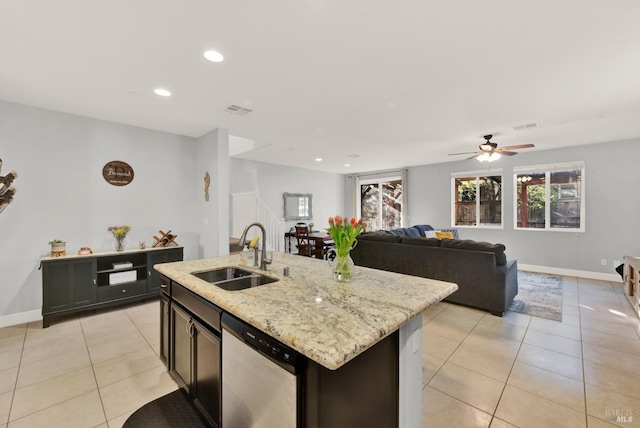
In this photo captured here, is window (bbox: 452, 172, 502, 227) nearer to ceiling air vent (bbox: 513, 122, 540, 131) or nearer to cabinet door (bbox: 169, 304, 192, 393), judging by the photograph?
ceiling air vent (bbox: 513, 122, 540, 131)

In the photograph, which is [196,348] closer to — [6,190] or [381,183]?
[6,190]

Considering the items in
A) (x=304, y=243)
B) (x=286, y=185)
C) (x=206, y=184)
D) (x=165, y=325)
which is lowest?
(x=165, y=325)

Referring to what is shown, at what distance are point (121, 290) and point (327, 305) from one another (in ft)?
12.0

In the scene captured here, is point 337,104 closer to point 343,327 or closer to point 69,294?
point 343,327

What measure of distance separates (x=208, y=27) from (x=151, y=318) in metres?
3.36

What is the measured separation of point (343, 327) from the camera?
3.63 feet

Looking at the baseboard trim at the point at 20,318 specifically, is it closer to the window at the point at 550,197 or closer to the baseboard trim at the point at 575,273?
the baseboard trim at the point at 575,273

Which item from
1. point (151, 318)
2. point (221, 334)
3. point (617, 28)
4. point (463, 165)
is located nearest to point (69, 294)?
point (151, 318)

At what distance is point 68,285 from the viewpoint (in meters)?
3.35

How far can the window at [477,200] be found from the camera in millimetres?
6570

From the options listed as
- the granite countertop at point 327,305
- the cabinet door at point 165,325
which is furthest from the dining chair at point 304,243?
the granite countertop at point 327,305

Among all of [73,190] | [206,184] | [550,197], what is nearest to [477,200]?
[550,197]

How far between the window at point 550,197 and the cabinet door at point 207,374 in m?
6.94

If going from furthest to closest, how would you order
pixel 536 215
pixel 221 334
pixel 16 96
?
pixel 536 215, pixel 16 96, pixel 221 334
